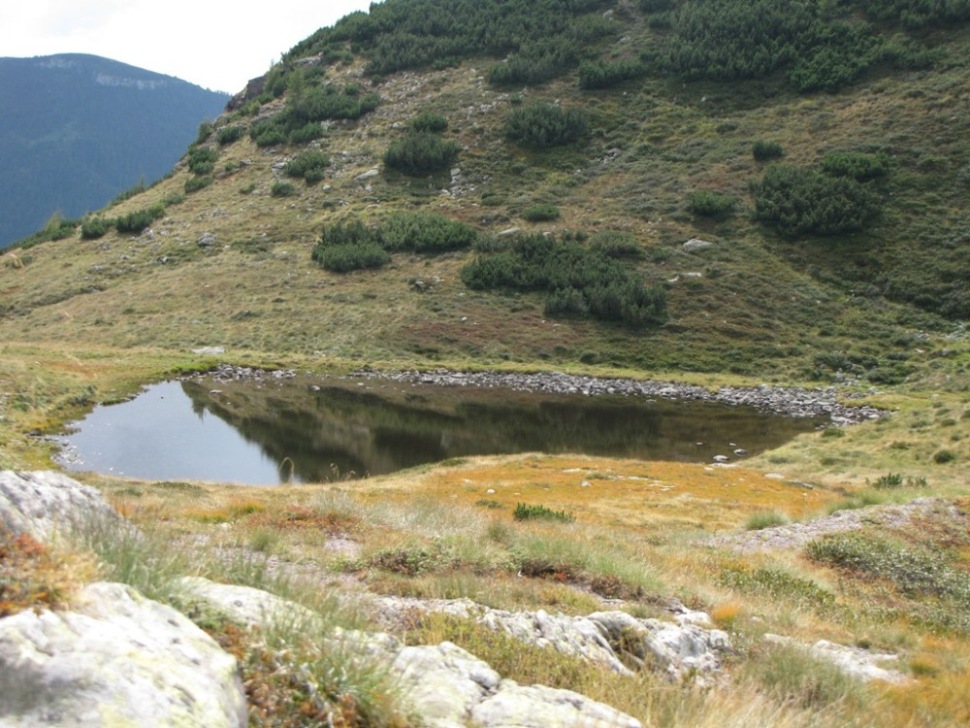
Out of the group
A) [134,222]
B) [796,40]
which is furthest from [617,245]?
[134,222]

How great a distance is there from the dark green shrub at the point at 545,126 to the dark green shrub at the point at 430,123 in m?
6.86

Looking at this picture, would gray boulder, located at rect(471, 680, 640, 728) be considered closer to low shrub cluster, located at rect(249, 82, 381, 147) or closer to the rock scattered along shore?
the rock scattered along shore

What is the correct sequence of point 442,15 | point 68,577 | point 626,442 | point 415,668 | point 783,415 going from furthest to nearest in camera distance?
point 442,15
point 783,415
point 626,442
point 415,668
point 68,577

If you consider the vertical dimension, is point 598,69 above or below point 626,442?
above

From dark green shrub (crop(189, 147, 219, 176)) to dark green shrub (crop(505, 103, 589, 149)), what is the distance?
3341 centimetres

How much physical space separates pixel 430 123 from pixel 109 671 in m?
81.7

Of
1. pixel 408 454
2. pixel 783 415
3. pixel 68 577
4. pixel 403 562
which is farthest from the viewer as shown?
pixel 783 415

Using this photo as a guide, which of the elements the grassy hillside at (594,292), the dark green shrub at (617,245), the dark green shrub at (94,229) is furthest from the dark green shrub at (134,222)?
the dark green shrub at (617,245)

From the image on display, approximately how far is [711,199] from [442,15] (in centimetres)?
5373

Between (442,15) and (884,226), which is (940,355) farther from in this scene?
(442,15)

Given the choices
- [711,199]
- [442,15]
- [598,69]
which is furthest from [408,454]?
[442,15]

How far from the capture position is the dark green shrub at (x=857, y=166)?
6272 centimetres

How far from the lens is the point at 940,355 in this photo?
48.3m

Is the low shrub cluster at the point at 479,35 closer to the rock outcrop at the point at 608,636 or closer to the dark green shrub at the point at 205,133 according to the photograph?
the dark green shrub at the point at 205,133
